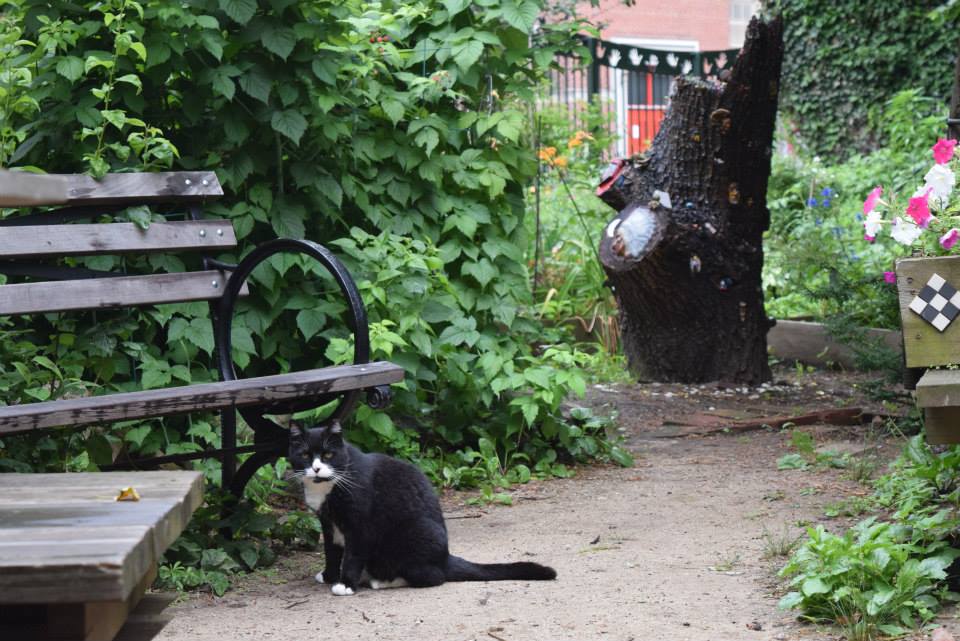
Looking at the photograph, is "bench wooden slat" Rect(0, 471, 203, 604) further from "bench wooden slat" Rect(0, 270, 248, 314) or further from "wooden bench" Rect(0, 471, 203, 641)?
"bench wooden slat" Rect(0, 270, 248, 314)

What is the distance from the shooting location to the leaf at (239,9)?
441cm

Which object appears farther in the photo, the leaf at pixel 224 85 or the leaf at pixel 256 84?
the leaf at pixel 256 84

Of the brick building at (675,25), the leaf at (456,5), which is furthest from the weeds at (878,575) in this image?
the brick building at (675,25)

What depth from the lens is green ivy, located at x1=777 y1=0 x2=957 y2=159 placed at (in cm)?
→ 1311

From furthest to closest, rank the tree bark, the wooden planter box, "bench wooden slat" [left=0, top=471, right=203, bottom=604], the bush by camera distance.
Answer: the wooden planter box → the tree bark → the bush → "bench wooden slat" [left=0, top=471, right=203, bottom=604]

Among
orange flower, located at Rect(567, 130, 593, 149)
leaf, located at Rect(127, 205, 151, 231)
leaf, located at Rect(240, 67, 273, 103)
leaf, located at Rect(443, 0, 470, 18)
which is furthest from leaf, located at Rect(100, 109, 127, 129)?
orange flower, located at Rect(567, 130, 593, 149)

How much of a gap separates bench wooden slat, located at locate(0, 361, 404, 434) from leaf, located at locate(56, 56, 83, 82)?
1393 millimetres

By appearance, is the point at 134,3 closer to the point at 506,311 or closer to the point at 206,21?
the point at 206,21

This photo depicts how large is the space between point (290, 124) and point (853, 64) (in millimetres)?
10760

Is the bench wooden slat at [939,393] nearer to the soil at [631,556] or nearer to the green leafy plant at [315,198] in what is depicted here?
the soil at [631,556]

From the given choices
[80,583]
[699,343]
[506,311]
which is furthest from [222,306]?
[699,343]

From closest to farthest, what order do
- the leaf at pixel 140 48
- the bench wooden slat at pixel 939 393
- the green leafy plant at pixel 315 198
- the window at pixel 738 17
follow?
1. the bench wooden slat at pixel 939 393
2. the leaf at pixel 140 48
3. the green leafy plant at pixel 315 198
4. the window at pixel 738 17

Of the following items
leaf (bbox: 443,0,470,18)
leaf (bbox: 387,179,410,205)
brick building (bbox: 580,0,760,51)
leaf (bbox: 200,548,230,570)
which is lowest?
leaf (bbox: 200,548,230,570)

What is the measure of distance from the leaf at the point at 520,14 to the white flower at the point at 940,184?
2.28 meters
